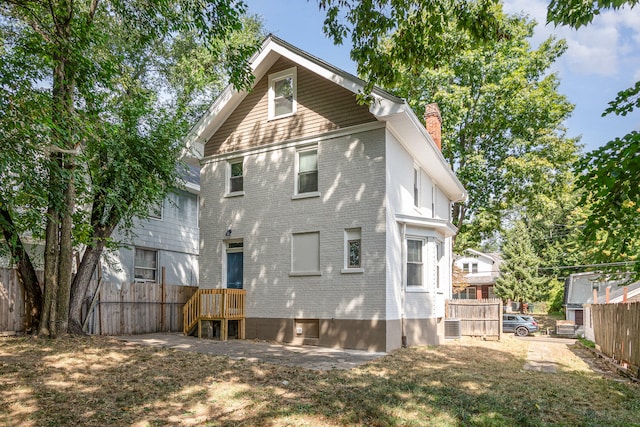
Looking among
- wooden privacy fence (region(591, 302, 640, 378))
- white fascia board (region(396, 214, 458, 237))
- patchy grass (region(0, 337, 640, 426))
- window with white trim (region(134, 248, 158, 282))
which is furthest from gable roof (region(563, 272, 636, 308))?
window with white trim (region(134, 248, 158, 282))

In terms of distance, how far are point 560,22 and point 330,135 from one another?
8.88 meters

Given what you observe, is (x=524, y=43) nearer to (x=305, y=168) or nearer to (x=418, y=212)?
(x=418, y=212)

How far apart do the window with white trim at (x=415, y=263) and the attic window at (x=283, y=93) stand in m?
5.60

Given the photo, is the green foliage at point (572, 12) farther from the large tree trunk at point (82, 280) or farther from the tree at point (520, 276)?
the tree at point (520, 276)

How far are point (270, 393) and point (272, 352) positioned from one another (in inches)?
177

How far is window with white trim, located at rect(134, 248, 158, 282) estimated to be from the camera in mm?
19561

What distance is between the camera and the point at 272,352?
11484mm

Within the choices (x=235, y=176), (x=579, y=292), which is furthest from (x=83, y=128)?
(x=579, y=292)

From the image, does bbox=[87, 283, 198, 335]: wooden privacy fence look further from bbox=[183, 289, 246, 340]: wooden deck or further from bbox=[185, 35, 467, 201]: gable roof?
bbox=[185, 35, 467, 201]: gable roof

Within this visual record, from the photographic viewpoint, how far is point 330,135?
14.1 metres

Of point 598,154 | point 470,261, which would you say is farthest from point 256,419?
point 470,261

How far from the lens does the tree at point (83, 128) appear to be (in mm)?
9109

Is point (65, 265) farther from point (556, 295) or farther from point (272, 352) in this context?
point (556, 295)

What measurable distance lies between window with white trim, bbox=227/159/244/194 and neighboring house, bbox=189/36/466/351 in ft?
0.13
